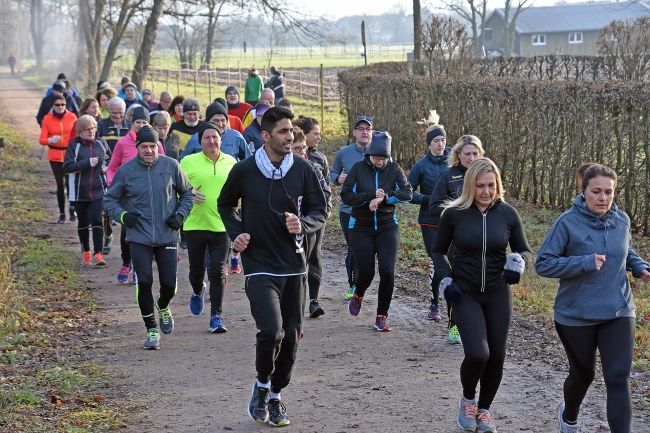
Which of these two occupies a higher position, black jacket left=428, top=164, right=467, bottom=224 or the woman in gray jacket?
black jacket left=428, top=164, right=467, bottom=224

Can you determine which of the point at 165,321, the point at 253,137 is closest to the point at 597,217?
the point at 165,321

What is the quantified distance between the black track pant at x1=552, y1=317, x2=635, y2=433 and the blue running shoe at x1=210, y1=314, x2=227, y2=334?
3925mm

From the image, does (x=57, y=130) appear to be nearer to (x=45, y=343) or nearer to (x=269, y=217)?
(x=45, y=343)

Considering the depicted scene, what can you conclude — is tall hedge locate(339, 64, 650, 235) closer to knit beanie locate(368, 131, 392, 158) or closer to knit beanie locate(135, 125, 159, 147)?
knit beanie locate(368, 131, 392, 158)

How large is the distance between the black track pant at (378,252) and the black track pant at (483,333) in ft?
7.99

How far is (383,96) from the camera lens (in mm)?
20375

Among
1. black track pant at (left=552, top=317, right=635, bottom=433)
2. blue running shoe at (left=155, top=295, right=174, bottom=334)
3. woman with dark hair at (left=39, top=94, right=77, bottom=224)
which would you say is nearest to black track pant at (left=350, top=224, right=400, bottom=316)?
blue running shoe at (left=155, top=295, right=174, bottom=334)

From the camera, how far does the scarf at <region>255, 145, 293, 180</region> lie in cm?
595

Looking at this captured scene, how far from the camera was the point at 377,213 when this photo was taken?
835 centimetres

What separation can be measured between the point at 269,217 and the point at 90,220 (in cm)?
619

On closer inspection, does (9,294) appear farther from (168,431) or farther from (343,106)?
(343,106)

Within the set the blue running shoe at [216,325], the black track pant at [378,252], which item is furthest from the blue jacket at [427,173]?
the blue running shoe at [216,325]

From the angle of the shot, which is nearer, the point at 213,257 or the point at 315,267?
the point at 213,257

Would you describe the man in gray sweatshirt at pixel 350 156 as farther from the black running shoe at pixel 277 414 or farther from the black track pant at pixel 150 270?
the black running shoe at pixel 277 414
